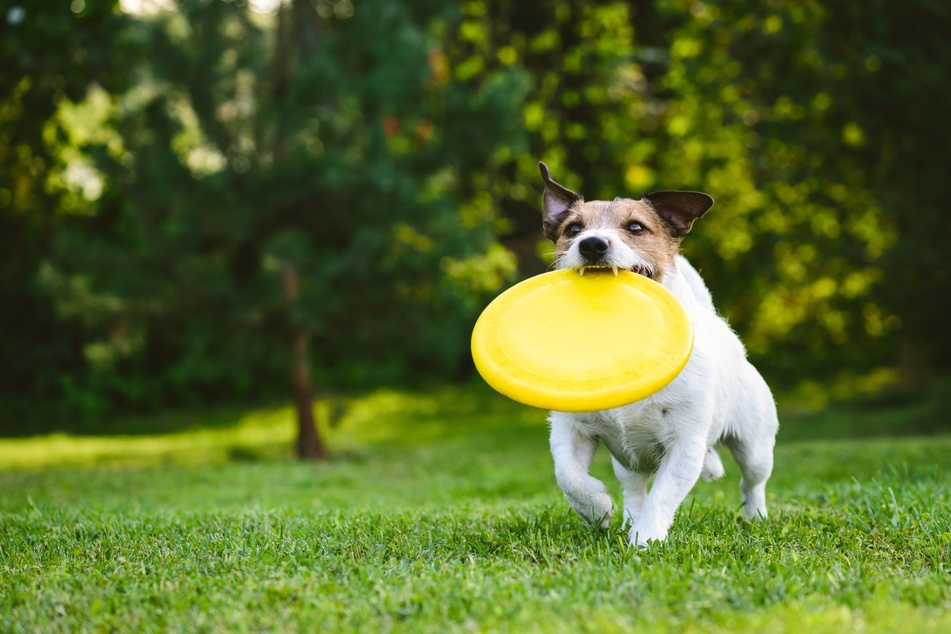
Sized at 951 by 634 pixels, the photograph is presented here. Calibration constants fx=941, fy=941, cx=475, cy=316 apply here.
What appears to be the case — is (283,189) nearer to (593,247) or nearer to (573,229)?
(573,229)

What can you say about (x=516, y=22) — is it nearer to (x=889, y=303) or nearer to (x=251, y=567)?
(x=889, y=303)

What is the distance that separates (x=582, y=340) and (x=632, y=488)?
3.34 ft

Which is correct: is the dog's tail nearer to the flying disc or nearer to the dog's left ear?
the flying disc

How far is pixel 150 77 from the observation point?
11.0m

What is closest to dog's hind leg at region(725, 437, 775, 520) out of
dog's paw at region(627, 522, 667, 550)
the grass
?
the grass

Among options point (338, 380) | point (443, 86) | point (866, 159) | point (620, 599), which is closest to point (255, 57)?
point (443, 86)

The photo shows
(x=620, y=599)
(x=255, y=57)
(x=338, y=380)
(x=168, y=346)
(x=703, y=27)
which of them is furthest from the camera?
(x=338, y=380)

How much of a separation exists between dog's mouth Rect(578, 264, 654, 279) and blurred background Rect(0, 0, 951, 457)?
6.36 m

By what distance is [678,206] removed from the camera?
16.1ft

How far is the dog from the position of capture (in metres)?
4.30

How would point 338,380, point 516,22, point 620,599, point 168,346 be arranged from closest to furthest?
point 620,599 < point 516,22 < point 168,346 < point 338,380

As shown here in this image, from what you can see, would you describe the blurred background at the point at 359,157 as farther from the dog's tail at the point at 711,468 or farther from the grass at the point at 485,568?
the dog's tail at the point at 711,468

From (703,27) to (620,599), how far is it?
13.8 metres

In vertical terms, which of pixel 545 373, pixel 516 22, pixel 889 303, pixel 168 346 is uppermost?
pixel 516 22
